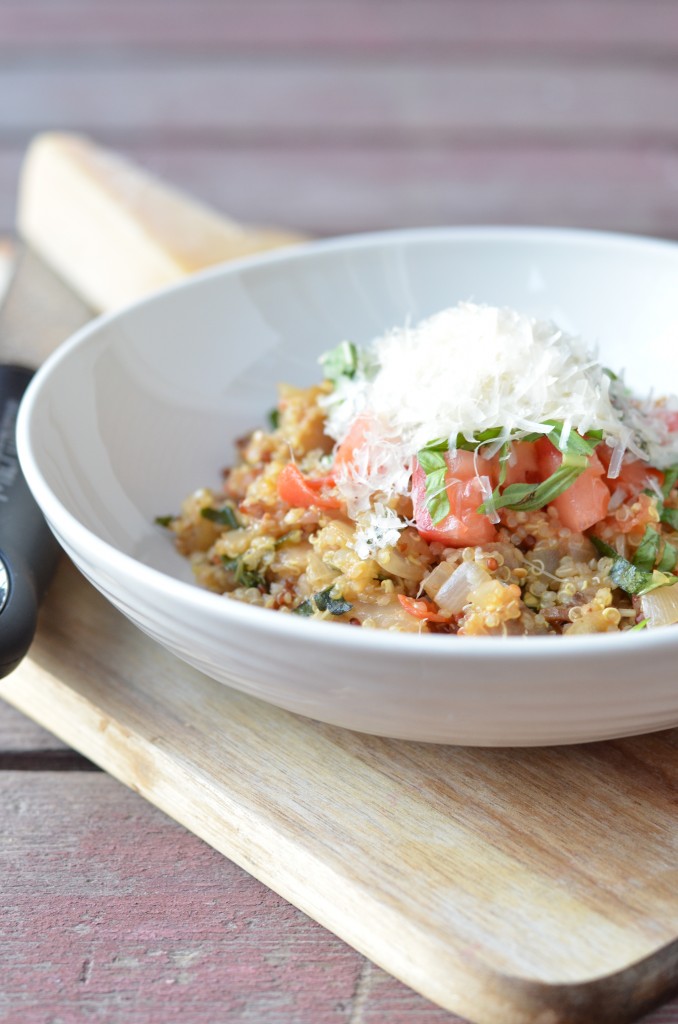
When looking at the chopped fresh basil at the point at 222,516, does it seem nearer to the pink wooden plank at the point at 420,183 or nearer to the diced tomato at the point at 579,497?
the diced tomato at the point at 579,497

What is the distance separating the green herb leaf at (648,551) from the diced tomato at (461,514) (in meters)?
0.31

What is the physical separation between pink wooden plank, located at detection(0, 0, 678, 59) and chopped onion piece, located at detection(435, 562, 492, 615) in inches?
229

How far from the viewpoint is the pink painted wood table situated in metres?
1.90

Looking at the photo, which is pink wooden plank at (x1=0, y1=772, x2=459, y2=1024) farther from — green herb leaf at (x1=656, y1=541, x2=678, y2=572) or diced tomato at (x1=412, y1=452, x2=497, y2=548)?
green herb leaf at (x1=656, y1=541, x2=678, y2=572)

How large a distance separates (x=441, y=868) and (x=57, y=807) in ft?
2.73

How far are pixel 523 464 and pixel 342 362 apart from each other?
650 mm

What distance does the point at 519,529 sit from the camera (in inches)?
91.0

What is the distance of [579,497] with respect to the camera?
7.64 feet

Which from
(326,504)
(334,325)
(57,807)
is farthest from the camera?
(334,325)

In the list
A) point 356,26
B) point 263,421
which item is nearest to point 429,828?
point 263,421

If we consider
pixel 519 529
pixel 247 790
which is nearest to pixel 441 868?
pixel 247 790

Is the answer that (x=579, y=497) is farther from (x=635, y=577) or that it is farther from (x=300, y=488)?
(x=300, y=488)

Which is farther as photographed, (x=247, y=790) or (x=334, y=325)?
(x=334, y=325)

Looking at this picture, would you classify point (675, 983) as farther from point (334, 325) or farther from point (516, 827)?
point (334, 325)
